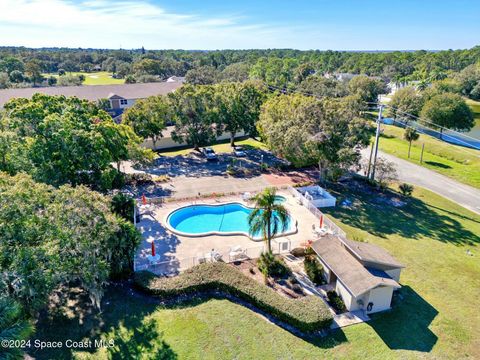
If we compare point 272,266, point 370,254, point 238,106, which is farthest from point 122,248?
point 238,106

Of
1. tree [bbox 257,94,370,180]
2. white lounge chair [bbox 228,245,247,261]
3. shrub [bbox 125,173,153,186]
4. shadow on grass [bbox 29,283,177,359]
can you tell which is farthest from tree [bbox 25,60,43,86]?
white lounge chair [bbox 228,245,247,261]

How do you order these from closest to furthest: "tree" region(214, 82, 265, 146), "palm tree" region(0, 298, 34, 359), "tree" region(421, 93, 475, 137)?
"palm tree" region(0, 298, 34, 359) → "tree" region(214, 82, 265, 146) → "tree" region(421, 93, 475, 137)

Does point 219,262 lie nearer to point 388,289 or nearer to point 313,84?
point 388,289

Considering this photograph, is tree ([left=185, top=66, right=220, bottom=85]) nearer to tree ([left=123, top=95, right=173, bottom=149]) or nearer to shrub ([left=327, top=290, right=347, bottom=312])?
tree ([left=123, top=95, right=173, bottom=149])

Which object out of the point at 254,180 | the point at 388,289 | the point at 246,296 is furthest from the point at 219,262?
the point at 254,180

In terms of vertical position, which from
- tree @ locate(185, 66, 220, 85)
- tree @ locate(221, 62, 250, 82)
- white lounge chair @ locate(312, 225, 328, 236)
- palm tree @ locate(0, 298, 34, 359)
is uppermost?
tree @ locate(221, 62, 250, 82)

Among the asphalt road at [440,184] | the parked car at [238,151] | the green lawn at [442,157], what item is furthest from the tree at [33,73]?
the asphalt road at [440,184]
